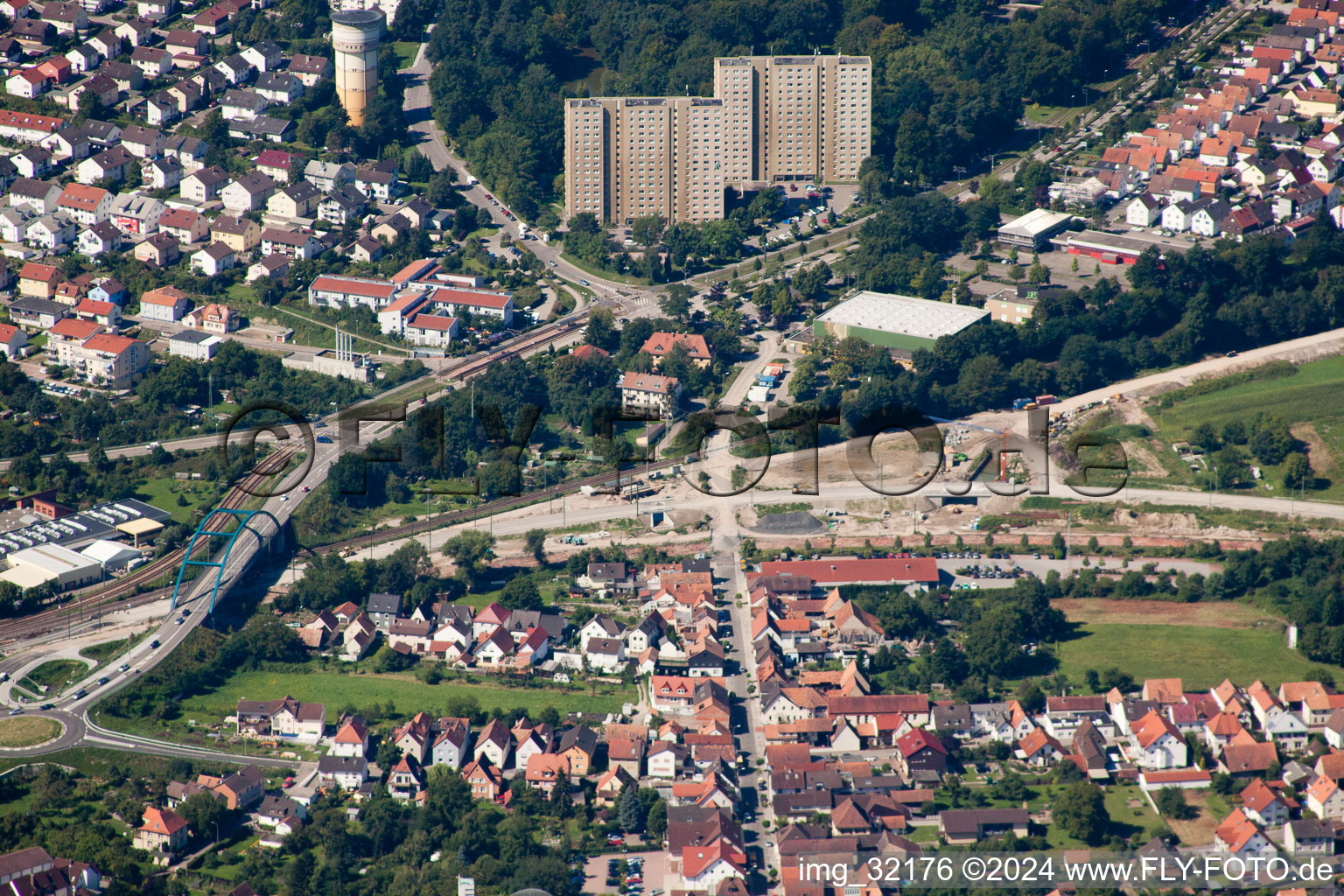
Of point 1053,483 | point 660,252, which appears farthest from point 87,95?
point 1053,483

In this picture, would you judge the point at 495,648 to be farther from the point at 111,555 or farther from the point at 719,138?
the point at 719,138

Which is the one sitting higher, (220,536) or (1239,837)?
(220,536)

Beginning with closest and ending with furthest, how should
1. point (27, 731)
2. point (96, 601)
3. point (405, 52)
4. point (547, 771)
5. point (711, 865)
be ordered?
1. point (711, 865)
2. point (547, 771)
3. point (27, 731)
4. point (96, 601)
5. point (405, 52)

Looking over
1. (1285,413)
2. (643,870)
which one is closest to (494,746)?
(643,870)

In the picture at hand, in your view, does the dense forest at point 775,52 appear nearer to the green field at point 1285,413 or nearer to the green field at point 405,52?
the green field at point 405,52

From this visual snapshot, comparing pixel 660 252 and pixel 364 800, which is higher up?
pixel 660 252

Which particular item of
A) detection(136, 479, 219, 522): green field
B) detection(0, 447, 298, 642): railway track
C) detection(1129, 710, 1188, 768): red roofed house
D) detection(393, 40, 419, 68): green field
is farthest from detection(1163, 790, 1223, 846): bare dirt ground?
detection(393, 40, 419, 68): green field

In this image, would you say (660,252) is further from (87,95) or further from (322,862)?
(322,862)
